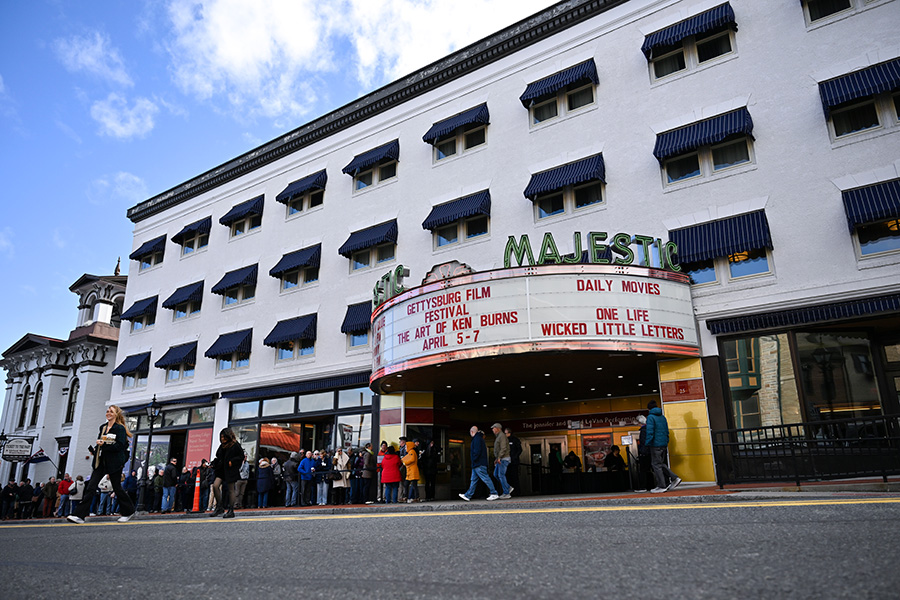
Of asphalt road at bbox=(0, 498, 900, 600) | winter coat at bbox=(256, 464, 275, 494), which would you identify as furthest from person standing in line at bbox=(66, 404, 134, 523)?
winter coat at bbox=(256, 464, 275, 494)

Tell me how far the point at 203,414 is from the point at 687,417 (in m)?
20.6

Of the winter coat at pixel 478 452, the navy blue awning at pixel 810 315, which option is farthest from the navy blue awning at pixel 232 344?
the navy blue awning at pixel 810 315

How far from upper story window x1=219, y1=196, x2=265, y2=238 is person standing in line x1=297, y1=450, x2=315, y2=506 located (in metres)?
12.4

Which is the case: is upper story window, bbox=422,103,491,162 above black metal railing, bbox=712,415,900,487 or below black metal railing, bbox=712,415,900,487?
above

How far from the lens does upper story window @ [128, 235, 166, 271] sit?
108 feet

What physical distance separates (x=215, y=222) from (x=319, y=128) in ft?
24.4

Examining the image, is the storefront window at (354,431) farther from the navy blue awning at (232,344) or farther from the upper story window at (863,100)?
the upper story window at (863,100)

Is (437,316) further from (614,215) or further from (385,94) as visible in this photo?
(385,94)

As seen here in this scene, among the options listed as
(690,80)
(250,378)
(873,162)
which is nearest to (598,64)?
(690,80)

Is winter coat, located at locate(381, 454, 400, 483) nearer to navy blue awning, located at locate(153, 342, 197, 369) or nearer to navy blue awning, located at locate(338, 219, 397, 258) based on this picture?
navy blue awning, located at locate(338, 219, 397, 258)

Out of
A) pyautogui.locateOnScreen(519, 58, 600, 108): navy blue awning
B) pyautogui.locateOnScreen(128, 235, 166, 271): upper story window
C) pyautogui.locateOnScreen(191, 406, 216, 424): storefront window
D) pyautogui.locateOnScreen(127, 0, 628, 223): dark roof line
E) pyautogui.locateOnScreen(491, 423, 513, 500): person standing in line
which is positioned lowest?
pyautogui.locateOnScreen(491, 423, 513, 500): person standing in line

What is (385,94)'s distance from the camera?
26.2m

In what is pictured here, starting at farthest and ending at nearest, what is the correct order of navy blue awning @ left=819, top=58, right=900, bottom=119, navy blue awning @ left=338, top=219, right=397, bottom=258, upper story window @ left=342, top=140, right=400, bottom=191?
upper story window @ left=342, top=140, right=400, bottom=191 → navy blue awning @ left=338, top=219, right=397, bottom=258 → navy blue awning @ left=819, top=58, right=900, bottom=119

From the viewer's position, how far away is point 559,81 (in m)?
21.2
